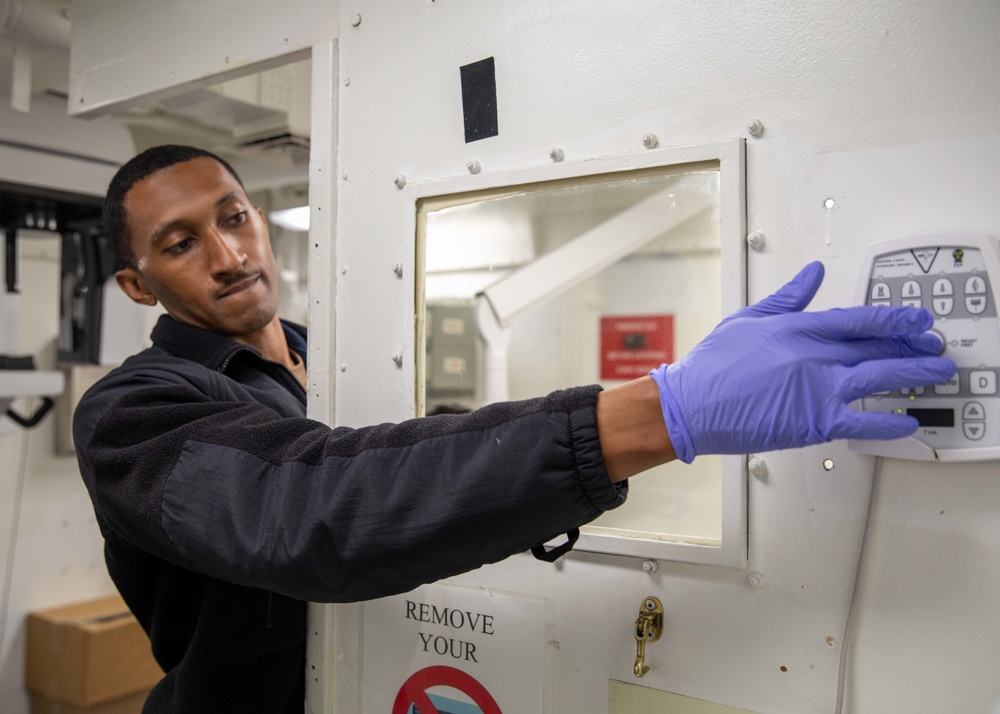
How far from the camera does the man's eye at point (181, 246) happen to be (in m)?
1.54

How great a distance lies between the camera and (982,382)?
767mm

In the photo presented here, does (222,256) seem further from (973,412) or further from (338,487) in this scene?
(973,412)

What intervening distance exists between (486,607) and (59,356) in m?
2.66

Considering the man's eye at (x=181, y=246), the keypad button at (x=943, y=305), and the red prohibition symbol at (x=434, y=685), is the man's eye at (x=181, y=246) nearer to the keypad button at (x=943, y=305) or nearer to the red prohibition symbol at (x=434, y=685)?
the red prohibition symbol at (x=434, y=685)

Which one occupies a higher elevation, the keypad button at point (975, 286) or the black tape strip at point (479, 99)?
the black tape strip at point (479, 99)

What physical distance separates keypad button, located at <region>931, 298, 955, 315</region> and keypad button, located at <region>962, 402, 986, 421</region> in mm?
98

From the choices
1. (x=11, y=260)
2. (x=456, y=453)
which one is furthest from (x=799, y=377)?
(x=11, y=260)

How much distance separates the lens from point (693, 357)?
82cm

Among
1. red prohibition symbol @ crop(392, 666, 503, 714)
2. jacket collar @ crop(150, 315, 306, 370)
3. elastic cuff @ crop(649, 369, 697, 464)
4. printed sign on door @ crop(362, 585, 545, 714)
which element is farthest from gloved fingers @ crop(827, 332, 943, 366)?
jacket collar @ crop(150, 315, 306, 370)

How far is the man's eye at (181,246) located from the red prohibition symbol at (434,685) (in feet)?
3.14

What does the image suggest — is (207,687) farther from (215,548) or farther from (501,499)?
(501,499)

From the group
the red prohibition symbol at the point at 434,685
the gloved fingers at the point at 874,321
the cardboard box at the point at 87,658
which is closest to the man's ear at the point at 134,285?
the red prohibition symbol at the point at 434,685

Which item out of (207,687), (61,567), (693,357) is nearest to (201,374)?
(207,687)

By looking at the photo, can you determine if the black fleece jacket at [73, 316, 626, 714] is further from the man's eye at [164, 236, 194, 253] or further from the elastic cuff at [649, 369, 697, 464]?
the man's eye at [164, 236, 194, 253]
